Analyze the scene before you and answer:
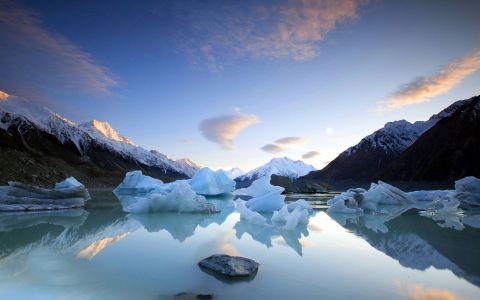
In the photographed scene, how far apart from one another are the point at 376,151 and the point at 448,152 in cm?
6533

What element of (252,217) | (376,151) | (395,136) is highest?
(395,136)

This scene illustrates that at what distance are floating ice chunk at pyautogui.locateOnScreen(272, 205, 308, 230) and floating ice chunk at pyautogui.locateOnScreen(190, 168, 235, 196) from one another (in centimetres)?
1730

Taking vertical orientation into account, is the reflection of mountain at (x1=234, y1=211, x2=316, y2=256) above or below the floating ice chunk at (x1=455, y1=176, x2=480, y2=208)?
below

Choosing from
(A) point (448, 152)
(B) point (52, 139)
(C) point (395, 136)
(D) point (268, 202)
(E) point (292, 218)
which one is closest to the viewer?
(E) point (292, 218)

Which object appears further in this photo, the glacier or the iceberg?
the glacier

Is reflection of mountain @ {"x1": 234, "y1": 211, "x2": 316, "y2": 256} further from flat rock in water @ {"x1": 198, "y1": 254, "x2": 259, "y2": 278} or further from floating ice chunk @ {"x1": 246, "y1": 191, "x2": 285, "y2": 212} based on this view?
floating ice chunk @ {"x1": 246, "y1": 191, "x2": 285, "y2": 212}

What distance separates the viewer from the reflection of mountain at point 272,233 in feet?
24.1

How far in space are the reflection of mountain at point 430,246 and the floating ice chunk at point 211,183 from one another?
62.5ft

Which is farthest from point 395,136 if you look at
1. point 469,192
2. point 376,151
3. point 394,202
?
point 469,192

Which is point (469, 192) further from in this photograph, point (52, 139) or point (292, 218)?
point (52, 139)

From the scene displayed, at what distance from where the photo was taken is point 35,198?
43.5 ft

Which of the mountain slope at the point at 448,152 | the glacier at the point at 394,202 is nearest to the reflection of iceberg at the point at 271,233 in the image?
the glacier at the point at 394,202

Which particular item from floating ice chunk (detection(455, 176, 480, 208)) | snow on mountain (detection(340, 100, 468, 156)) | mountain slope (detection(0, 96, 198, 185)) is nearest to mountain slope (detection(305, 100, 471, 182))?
snow on mountain (detection(340, 100, 468, 156))

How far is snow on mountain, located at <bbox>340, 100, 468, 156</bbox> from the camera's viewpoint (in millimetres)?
141250
